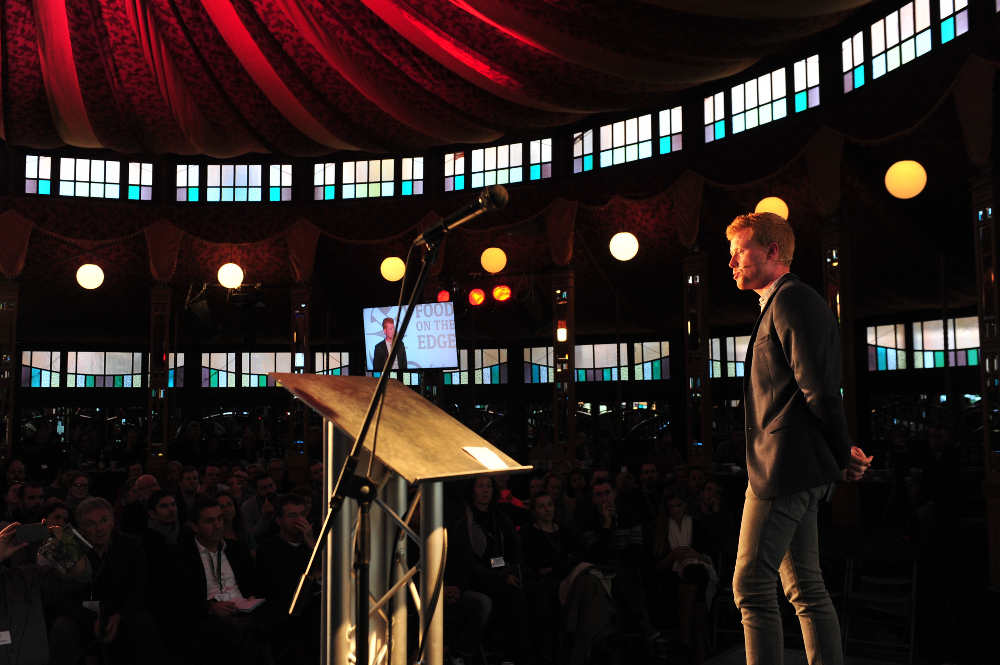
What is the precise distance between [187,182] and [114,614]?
10.7 meters

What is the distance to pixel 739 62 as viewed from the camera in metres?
7.49

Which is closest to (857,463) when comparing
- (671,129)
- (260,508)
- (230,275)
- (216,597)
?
(216,597)

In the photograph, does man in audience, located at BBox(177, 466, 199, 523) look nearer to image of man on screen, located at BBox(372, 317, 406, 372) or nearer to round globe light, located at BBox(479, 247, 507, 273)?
image of man on screen, located at BBox(372, 317, 406, 372)

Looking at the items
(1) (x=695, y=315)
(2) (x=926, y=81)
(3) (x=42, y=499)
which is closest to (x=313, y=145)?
(3) (x=42, y=499)

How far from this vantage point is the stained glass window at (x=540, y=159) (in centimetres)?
1378

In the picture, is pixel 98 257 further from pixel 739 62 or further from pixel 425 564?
pixel 425 564

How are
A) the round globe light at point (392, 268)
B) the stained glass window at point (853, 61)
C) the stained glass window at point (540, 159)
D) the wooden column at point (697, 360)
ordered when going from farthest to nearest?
1. the stained glass window at point (540, 159)
2. the round globe light at point (392, 268)
3. the wooden column at point (697, 360)
4. the stained glass window at point (853, 61)

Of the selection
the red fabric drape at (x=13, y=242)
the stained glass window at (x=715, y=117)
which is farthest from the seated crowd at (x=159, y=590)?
the stained glass window at (x=715, y=117)

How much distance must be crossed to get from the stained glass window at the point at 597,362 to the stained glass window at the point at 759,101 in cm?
759

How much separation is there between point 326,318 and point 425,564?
46.6 feet

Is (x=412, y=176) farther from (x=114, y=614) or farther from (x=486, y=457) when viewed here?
(x=486, y=457)

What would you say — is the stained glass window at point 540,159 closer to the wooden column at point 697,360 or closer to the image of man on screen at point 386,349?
the wooden column at point 697,360

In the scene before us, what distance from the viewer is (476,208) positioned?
2363 mm

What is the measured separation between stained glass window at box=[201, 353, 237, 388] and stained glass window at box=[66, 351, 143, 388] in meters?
1.47
